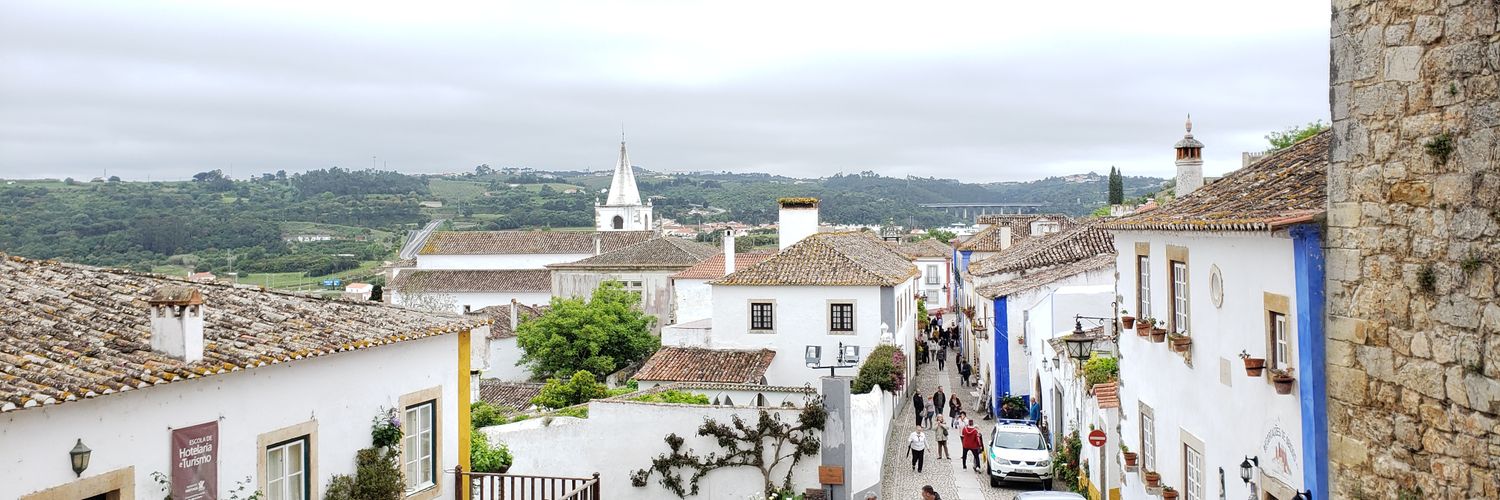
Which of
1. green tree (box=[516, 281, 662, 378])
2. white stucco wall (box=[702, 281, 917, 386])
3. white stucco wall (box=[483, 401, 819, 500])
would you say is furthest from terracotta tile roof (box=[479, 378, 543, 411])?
white stucco wall (box=[483, 401, 819, 500])

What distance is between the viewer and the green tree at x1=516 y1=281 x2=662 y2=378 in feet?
125

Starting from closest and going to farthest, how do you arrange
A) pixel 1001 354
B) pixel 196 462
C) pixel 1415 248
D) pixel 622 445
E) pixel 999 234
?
pixel 1415 248, pixel 196 462, pixel 622 445, pixel 1001 354, pixel 999 234

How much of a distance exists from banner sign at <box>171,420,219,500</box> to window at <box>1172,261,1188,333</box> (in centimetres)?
975

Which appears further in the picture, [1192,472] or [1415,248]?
[1192,472]

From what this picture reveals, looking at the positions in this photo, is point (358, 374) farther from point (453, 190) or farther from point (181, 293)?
point (453, 190)

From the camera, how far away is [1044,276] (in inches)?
1125

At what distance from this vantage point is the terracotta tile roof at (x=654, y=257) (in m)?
53.0

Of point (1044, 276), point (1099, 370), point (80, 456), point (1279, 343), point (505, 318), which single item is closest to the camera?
point (80, 456)

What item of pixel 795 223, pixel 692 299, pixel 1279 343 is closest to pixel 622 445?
pixel 1279 343

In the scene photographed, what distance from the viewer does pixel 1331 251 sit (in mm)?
7168

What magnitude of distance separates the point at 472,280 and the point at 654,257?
21.1 m

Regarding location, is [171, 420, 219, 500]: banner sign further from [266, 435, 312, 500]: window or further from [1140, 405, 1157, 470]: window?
[1140, 405, 1157, 470]: window

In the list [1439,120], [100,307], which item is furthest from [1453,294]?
[100,307]

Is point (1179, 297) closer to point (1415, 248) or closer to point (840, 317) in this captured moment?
point (1415, 248)
